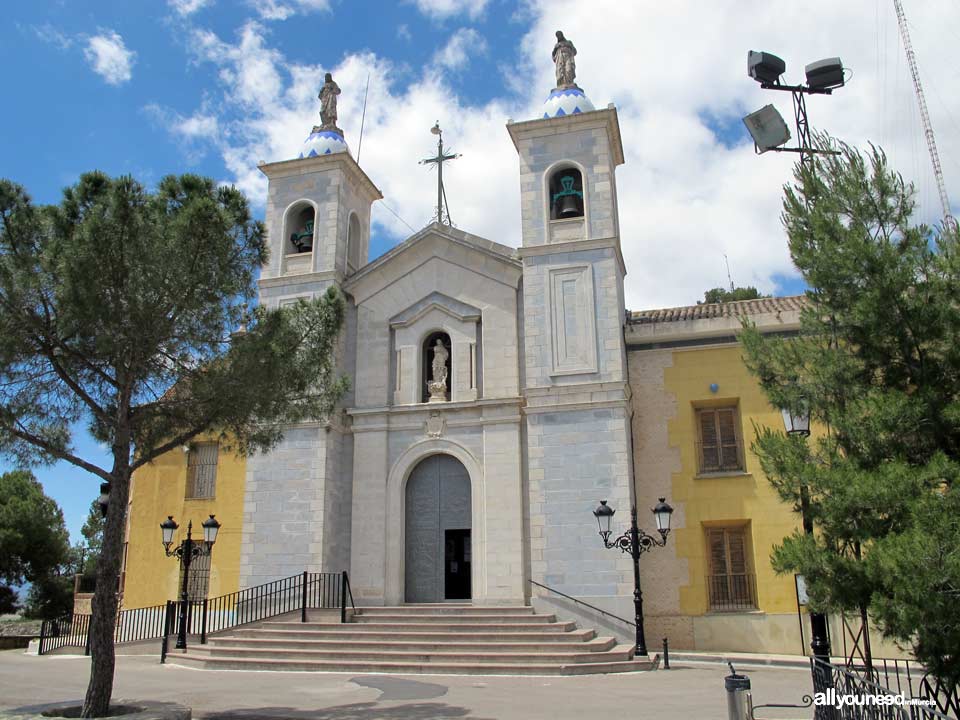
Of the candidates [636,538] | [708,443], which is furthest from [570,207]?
[636,538]

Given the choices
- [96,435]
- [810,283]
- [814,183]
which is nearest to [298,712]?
[96,435]

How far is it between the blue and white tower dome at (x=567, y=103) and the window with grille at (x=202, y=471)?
12294 mm

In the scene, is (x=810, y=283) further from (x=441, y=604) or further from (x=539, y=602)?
(x=441, y=604)

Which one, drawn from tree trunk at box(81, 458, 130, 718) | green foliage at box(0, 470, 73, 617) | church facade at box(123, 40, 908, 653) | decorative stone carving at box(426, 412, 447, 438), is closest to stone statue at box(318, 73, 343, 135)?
church facade at box(123, 40, 908, 653)

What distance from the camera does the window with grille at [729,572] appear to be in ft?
57.7

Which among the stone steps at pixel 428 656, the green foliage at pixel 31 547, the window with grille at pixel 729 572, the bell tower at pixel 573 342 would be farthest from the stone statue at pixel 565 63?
the green foliage at pixel 31 547

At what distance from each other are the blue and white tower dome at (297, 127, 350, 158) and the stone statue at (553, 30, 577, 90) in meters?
6.02

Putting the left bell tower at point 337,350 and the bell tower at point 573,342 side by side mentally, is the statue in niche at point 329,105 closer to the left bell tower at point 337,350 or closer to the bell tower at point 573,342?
the left bell tower at point 337,350

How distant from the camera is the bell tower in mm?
17297

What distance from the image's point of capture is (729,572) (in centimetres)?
1786

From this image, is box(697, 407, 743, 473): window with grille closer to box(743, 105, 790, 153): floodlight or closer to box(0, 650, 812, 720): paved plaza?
box(0, 650, 812, 720): paved plaza

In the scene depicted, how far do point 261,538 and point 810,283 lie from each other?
14.3m

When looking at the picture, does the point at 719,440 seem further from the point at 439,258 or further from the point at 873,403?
the point at 873,403

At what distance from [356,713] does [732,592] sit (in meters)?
10.3
